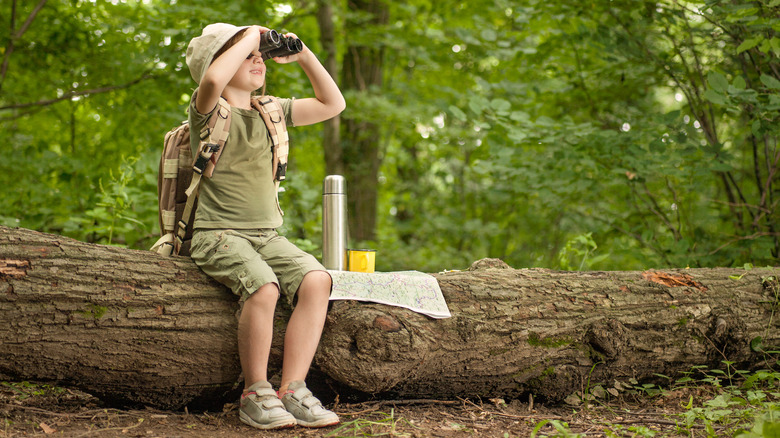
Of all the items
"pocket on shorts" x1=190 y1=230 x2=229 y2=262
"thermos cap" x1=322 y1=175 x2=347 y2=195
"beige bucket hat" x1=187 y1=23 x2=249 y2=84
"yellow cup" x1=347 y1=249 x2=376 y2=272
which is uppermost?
"beige bucket hat" x1=187 y1=23 x2=249 y2=84

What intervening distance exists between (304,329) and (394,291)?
50 cm

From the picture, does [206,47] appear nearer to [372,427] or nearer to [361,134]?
[372,427]

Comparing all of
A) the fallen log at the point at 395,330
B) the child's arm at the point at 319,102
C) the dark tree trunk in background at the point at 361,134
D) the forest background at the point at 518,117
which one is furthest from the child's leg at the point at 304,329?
the dark tree trunk in background at the point at 361,134

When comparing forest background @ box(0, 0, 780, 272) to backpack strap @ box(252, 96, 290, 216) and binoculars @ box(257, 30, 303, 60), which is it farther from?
binoculars @ box(257, 30, 303, 60)

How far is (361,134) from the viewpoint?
27.0 feet

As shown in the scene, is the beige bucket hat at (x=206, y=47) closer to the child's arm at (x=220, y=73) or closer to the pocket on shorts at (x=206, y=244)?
the child's arm at (x=220, y=73)

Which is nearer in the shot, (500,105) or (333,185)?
→ (333,185)

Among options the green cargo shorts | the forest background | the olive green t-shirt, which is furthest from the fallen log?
the forest background

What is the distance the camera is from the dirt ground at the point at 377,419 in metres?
2.29

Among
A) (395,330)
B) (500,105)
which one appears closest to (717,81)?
(500,105)

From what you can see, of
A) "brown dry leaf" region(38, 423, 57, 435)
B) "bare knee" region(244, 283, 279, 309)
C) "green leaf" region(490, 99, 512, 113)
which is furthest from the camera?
"green leaf" region(490, 99, 512, 113)

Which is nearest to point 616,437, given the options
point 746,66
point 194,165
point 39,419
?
point 194,165

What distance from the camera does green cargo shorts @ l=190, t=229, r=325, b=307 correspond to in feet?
7.91

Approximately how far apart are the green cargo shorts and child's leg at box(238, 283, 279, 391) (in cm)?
4
